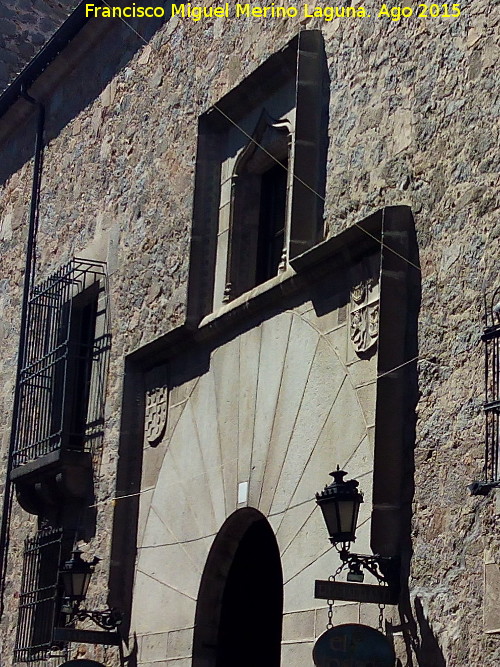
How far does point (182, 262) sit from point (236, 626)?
8.84ft

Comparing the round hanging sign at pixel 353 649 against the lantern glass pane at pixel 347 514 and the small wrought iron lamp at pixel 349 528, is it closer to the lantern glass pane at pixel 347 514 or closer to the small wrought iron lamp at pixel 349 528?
the small wrought iron lamp at pixel 349 528

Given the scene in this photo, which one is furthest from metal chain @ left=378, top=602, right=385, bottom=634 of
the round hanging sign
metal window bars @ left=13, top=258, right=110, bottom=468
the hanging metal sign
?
metal window bars @ left=13, top=258, right=110, bottom=468

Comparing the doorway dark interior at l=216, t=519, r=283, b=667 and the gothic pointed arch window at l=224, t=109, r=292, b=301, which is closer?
the doorway dark interior at l=216, t=519, r=283, b=667

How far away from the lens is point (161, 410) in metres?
10.4

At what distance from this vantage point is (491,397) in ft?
22.5

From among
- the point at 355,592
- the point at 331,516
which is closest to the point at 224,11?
the point at 331,516

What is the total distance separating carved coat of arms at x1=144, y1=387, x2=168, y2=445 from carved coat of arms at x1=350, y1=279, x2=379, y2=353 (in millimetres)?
2554

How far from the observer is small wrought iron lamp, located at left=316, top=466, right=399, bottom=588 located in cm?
729

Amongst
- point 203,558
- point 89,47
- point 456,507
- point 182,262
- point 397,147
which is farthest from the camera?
point 89,47

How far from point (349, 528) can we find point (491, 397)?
1.07m

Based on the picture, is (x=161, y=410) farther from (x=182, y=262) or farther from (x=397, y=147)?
(x=397, y=147)

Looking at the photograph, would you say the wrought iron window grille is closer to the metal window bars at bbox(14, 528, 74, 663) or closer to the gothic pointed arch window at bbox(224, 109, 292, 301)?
the gothic pointed arch window at bbox(224, 109, 292, 301)

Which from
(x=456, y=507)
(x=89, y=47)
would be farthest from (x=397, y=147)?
(x=89, y=47)

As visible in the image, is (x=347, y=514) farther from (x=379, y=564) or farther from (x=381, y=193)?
(x=381, y=193)
